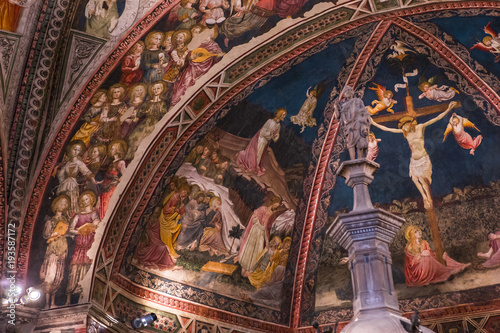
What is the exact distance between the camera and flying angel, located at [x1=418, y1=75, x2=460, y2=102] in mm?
14562

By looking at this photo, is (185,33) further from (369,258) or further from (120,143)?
(369,258)

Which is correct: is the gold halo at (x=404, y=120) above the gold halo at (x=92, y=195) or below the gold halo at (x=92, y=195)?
above

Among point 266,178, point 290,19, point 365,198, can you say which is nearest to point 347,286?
point 266,178

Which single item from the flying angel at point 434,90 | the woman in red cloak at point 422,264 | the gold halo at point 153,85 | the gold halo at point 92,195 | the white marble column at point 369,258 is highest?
the flying angel at point 434,90

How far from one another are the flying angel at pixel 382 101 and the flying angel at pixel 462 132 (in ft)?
4.18

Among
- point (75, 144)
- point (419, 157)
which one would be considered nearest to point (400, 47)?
point (419, 157)

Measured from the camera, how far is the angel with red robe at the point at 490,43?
13.2 meters

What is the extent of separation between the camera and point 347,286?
49.8ft

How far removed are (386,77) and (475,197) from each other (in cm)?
317

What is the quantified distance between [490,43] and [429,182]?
3.30 metres

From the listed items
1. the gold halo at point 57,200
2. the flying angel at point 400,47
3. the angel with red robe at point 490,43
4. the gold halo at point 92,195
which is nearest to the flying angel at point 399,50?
the flying angel at point 400,47

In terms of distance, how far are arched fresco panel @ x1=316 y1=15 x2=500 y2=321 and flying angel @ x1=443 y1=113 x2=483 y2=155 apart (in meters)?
0.02

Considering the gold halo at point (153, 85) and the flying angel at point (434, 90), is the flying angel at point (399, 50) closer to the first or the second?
the flying angel at point (434, 90)

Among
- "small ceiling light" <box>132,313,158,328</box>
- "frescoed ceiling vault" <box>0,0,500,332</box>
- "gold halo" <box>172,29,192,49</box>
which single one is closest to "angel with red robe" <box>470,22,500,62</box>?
"frescoed ceiling vault" <box>0,0,500,332</box>
